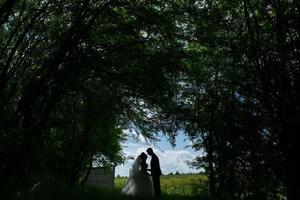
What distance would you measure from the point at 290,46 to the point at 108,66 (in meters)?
6.60

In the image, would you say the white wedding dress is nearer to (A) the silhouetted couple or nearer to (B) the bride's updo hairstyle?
(A) the silhouetted couple

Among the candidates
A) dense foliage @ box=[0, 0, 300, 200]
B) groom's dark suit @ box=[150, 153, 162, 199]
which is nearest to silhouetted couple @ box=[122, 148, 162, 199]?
groom's dark suit @ box=[150, 153, 162, 199]

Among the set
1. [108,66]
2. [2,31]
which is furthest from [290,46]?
[2,31]

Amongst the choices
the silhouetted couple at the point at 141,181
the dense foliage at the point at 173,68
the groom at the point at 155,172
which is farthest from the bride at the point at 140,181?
the dense foliage at the point at 173,68

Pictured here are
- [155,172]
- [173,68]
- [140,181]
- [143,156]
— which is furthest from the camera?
[140,181]

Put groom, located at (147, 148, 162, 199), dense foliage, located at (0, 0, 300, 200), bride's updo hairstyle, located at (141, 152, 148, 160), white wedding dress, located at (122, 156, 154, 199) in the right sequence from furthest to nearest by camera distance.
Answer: bride's updo hairstyle, located at (141, 152, 148, 160) → white wedding dress, located at (122, 156, 154, 199) → groom, located at (147, 148, 162, 199) → dense foliage, located at (0, 0, 300, 200)

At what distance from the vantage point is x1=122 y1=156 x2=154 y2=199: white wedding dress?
23.0 meters

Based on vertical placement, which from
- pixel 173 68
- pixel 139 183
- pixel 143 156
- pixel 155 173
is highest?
pixel 173 68

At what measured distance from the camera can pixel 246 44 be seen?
15.9 metres

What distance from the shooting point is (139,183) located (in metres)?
23.4

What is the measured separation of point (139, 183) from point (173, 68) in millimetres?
7386

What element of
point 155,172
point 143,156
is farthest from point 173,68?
point 143,156

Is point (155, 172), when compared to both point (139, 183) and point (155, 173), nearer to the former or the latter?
point (155, 173)

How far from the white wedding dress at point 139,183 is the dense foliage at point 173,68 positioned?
2.83 m
